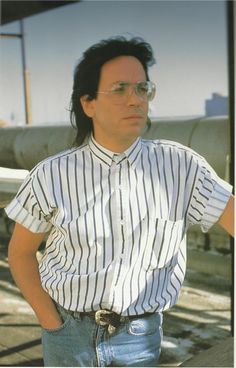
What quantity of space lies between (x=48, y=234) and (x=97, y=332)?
1.08ft

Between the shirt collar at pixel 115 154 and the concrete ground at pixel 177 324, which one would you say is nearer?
the shirt collar at pixel 115 154

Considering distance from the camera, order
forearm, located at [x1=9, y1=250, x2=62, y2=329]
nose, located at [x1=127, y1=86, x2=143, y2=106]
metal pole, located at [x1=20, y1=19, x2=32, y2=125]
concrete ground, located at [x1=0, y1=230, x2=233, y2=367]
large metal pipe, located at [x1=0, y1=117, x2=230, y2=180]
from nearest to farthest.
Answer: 1. nose, located at [x1=127, y1=86, x2=143, y2=106]
2. forearm, located at [x1=9, y1=250, x2=62, y2=329]
3. large metal pipe, located at [x1=0, y1=117, x2=230, y2=180]
4. metal pole, located at [x1=20, y1=19, x2=32, y2=125]
5. concrete ground, located at [x1=0, y1=230, x2=233, y2=367]

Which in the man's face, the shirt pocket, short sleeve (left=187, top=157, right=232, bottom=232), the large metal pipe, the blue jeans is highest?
the man's face

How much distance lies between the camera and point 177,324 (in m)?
3.15

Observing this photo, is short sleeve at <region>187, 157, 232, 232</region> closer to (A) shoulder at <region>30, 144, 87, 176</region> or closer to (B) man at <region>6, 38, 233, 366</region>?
(B) man at <region>6, 38, 233, 366</region>

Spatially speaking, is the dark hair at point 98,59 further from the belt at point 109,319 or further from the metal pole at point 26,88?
the metal pole at point 26,88

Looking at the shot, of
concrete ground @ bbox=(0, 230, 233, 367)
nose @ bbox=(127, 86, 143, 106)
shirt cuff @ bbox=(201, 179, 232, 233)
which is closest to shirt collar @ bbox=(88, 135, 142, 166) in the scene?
nose @ bbox=(127, 86, 143, 106)

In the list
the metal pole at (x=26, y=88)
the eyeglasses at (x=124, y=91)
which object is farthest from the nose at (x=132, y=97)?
the metal pole at (x=26, y=88)

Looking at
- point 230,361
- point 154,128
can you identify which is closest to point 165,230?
point 230,361

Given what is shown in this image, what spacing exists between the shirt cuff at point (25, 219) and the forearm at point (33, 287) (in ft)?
0.43

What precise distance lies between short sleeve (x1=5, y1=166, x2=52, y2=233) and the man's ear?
0.20 m

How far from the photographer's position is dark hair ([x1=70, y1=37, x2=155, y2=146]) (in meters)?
1.29

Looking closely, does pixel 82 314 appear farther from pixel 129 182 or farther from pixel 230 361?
pixel 230 361

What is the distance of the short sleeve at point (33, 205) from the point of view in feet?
4.33
